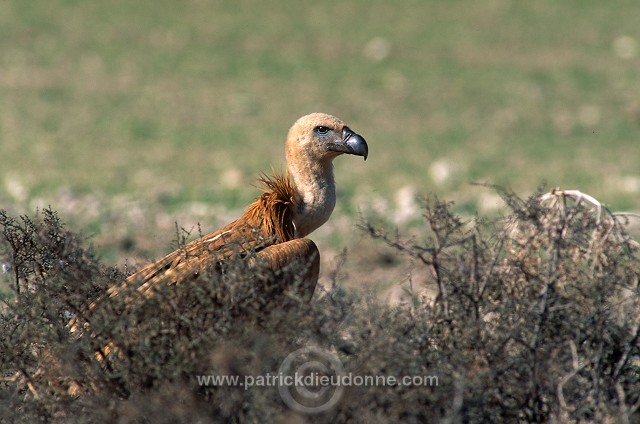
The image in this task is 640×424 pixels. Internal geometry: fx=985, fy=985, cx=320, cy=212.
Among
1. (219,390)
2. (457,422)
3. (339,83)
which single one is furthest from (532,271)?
(339,83)

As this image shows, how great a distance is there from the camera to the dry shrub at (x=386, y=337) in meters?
3.93

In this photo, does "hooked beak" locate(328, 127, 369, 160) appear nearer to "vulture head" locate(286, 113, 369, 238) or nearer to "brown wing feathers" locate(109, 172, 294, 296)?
"vulture head" locate(286, 113, 369, 238)

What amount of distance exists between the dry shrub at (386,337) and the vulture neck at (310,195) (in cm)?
146

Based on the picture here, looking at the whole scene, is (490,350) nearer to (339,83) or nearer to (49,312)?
(49,312)

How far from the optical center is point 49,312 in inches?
174

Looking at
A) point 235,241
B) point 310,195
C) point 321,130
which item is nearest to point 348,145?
point 321,130

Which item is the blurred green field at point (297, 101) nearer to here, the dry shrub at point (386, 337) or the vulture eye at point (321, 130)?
the vulture eye at point (321, 130)

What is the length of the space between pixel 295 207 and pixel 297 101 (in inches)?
525

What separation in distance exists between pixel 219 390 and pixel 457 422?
0.94 metres

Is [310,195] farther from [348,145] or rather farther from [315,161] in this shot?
[348,145]

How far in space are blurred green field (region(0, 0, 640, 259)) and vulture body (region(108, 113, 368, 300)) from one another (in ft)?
15.2

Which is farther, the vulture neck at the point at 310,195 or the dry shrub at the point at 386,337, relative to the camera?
the vulture neck at the point at 310,195

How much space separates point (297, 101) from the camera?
62.6 feet

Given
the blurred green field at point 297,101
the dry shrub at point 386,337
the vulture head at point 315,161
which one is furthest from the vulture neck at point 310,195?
the blurred green field at point 297,101
